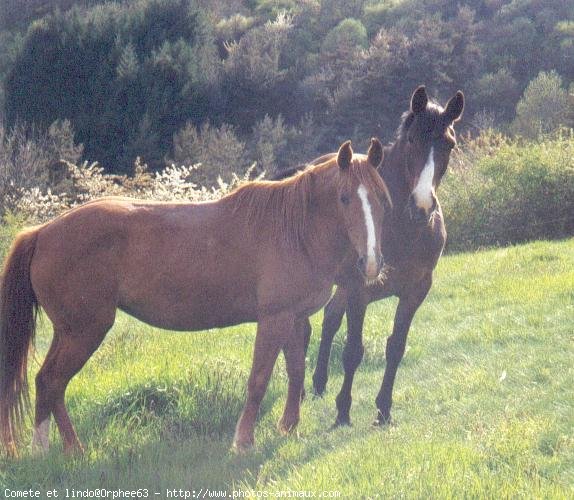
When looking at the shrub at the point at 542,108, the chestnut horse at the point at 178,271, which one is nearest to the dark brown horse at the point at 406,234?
the chestnut horse at the point at 178,271

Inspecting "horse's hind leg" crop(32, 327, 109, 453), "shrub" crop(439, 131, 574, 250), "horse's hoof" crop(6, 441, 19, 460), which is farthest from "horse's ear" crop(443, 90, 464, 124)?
"shrub" crop(439, 131, 574, 250)

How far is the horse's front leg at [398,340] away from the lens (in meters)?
6.37

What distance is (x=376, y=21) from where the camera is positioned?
30688 mm

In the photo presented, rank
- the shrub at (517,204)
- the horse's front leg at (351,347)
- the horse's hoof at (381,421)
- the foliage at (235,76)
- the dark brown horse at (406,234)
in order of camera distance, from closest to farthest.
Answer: the dark brown horse at (406,234)
the horse's hoof at (381,421)
the horse's front leg at (351,347)
the shrub at (517,204)
the foliage at (235,76)

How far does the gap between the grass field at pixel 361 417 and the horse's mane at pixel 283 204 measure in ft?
4.49

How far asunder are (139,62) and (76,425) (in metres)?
19.1

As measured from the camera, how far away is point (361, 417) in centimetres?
654

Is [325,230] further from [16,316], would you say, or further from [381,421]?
[16,316]

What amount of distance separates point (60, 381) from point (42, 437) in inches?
15.0

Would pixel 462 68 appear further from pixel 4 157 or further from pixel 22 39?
pixel 4 157

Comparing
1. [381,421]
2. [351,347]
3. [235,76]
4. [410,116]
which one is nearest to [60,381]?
[351,347]

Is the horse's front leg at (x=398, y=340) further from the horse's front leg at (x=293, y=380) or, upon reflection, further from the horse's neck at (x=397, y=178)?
the horse's front leg at (x=293, y=380)

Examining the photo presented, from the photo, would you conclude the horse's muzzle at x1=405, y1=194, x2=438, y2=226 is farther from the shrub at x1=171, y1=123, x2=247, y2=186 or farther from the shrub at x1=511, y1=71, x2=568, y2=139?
the shrub at x1=511, y1=71, x2=568, y2=139

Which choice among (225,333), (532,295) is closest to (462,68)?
(532,295)
